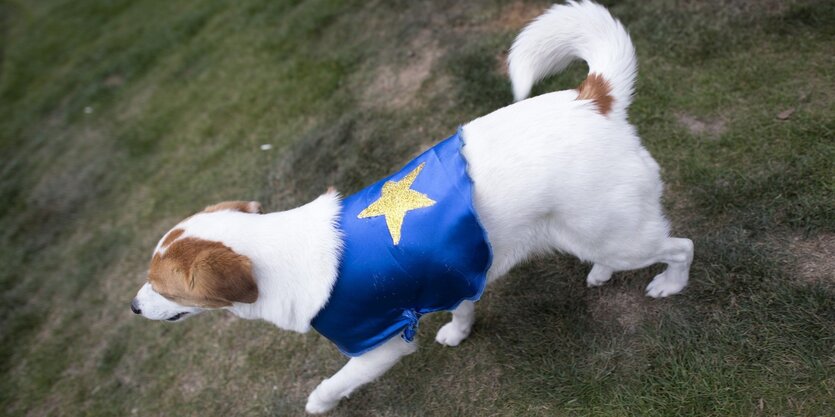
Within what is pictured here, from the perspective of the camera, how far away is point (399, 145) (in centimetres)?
447

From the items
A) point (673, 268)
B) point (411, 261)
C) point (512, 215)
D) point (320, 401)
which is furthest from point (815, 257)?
point (320, 401)

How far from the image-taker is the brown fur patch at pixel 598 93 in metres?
2.36

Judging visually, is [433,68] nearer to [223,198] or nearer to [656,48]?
[656,48]

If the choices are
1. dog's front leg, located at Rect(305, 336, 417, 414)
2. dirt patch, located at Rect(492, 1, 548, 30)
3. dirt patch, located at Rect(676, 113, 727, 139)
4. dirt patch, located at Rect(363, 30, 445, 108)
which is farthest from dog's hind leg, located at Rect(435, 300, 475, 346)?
dirt patch, located at Rect(492, 1, 548, 30)

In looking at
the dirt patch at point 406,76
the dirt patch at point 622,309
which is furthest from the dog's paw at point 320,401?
the dirt patch at point 406,76

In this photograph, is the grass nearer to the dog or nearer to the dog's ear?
the dog

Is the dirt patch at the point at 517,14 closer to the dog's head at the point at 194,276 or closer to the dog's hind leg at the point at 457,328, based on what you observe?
the dog's hind leg at the point at 457,328

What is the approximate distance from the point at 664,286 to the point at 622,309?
0.84 ft

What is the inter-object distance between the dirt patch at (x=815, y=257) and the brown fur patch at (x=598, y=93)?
4.55 feet

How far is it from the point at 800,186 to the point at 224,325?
3826 mm

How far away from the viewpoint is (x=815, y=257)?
273 centimetres

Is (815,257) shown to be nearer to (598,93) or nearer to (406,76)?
(598,93)

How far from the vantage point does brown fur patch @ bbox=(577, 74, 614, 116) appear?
7.73 feet

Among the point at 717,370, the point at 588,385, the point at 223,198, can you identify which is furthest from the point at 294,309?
the point at 223,198
